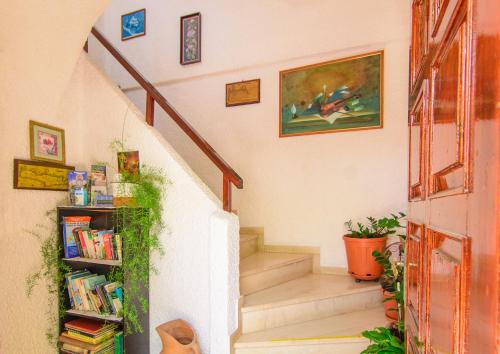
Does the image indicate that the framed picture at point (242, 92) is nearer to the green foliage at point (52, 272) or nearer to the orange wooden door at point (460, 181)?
the green foliage at point (52, 272)

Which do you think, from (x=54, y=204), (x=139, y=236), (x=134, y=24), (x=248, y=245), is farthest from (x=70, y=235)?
(x=134, y=24)

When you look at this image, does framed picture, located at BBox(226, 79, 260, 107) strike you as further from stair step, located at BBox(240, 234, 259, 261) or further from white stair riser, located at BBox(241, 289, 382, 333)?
white stair riser, located at BBox(241, 289, 382, 333)

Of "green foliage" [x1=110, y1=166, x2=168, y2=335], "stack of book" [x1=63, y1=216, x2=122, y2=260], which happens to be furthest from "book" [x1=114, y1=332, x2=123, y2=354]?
"stack of book" [x1=63, y1=216, x2=122, y2=260]

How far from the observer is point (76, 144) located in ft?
8.05

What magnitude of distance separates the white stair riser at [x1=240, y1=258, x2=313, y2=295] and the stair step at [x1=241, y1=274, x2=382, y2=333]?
0.16 ft

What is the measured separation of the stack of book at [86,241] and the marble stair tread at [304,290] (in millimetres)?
1060

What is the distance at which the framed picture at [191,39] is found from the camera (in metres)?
3.56

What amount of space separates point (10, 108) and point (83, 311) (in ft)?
5.08

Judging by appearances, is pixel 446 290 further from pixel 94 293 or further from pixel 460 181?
pixel 94 293

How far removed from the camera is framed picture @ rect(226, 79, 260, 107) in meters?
3.27

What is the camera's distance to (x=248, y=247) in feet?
9.88

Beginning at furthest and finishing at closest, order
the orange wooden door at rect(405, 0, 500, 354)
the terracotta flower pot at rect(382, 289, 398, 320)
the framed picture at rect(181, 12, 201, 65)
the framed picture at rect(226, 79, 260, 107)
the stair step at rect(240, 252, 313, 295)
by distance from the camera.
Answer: the framed picture at rect(181, 12, 201, 65) < the framed picture at rect(226, 79, 260, 107) < the stair step at rect(240, 252, 313, 295) < the terracotta flower pot at rect(382, 289, 398, 320) < the orange wooden door at rect(405, 0, 500, 354)

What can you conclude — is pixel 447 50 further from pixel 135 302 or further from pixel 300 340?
pixel 135 302

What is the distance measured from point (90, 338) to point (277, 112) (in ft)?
8.65
